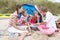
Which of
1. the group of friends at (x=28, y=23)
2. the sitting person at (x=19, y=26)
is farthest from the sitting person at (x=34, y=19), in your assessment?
→ the sitting person at (x=19, y=26)

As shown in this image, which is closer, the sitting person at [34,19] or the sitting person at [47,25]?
the sitting person at [47,25]

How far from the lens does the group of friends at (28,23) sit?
2868 mm

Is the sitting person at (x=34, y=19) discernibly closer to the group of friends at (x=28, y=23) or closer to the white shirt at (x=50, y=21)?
the group of friends at (x=28, y=23)

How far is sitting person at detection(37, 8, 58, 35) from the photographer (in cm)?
287

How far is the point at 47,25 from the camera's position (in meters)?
3.05

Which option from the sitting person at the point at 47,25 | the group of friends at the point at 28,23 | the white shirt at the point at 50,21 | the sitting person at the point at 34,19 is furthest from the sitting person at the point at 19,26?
the white shirt at the point at 50,21

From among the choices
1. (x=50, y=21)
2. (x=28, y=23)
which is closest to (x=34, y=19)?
(x=28, y=23)

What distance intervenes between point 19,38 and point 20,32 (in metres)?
0.14

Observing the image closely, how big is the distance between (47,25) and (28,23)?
297 millimetres

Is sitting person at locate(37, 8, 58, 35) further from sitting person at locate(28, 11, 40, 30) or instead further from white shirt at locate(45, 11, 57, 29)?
sitting person at locate(28, 11, 40, 30)

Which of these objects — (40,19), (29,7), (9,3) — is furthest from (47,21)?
(9,3)

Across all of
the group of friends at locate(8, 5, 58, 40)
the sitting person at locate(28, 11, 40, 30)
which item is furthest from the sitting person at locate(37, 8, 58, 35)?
the sitting person at locate(28, 11, 40, 30)

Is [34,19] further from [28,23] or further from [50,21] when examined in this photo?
A: [50,21]

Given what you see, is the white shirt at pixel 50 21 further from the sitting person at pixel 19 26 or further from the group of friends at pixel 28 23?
the sitting person at pixel 19 26
